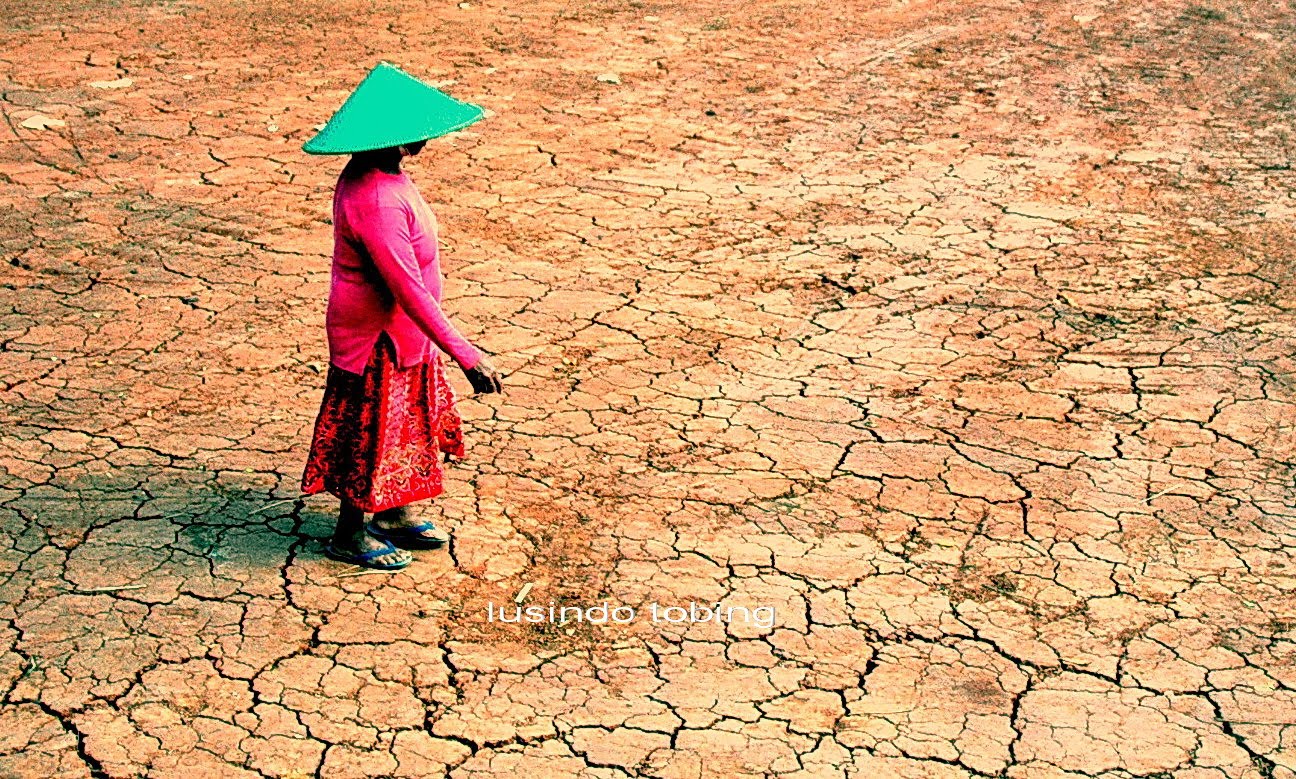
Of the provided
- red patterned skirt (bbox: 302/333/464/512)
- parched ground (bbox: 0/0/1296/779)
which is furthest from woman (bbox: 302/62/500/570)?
parched ground (bbox: 0/0/1296/779)

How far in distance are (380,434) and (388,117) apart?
91 centimetres

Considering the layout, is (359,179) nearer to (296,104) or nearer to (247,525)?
(247,525)

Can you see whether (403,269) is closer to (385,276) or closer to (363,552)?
(385,276)

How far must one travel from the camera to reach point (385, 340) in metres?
4.05

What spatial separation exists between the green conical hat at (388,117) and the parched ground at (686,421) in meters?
1.32

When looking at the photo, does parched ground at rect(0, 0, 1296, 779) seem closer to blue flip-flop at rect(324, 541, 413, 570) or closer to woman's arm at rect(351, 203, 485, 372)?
blue flip-flop at rect(324, 541, 413, 570)

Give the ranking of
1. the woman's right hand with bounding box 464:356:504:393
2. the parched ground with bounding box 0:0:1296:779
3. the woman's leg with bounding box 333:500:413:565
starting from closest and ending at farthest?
1. the parched ground with bounding box 0:0:1296:779
2. the woman's right hand with bounding box 464:356:504:393
3. the woman's leg with bounding box 333:500:413:565

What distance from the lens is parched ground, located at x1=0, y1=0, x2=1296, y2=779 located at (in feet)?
12.3

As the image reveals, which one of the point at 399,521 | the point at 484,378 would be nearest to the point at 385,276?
the point at 484,378

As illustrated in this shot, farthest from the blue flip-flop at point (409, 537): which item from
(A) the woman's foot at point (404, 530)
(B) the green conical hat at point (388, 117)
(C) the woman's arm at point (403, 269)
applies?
(B) the green conical hat at point (388, 117)

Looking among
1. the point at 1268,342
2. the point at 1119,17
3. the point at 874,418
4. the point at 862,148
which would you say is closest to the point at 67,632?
the point at 874,418

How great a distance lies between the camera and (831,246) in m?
6.77

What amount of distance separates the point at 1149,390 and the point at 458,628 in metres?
2.96

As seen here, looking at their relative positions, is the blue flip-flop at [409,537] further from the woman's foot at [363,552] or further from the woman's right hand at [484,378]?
the woman's right hand at [484,378]
